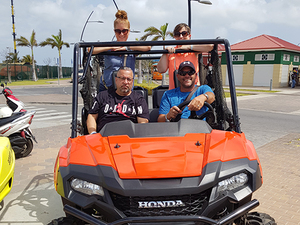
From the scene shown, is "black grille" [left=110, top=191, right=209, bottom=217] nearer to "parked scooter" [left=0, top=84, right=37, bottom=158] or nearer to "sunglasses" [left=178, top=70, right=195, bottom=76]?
"sunglasses" [left=178, top=70, right=195, bottom=76]

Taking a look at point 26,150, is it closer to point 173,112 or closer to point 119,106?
point 119,106

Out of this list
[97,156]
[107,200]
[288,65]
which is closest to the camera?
[107,200]

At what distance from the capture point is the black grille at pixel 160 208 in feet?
6.56

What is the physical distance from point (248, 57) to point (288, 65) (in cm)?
454

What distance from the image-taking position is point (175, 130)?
2562 millimetres

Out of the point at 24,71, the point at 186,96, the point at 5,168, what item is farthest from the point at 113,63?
the point at 24,71

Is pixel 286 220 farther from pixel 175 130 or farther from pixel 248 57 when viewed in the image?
pixel 248 57

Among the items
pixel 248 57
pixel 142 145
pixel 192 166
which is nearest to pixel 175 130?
pixel 142 145

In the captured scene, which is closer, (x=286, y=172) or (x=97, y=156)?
(x=97, y=156)

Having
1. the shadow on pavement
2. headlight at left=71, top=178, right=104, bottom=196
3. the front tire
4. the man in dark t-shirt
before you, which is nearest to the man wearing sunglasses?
the man in dark t-shirt

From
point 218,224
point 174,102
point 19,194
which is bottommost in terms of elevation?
point 19,194

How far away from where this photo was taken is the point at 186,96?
3.64 meters

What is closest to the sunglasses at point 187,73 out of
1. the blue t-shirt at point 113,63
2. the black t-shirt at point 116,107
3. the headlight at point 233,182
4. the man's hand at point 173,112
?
the man's hand at point 173,112

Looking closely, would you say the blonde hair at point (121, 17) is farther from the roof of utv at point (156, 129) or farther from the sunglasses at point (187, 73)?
the roof of utv at point (156, 129)
